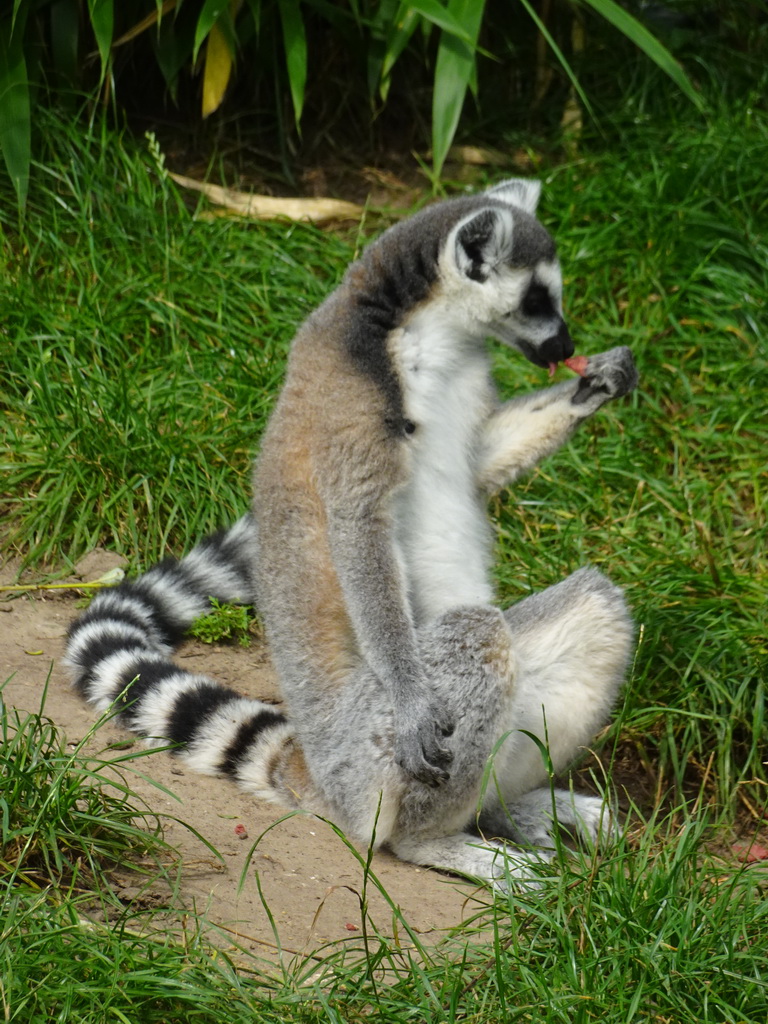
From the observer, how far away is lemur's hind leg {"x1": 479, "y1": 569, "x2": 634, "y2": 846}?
361 centimetres

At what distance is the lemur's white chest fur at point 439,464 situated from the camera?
3709 millimetres

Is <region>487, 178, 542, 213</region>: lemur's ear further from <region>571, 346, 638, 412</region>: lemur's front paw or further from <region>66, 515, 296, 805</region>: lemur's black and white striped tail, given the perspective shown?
<region>66, 515, 296, 805</region>: lemur's black and white striped tail

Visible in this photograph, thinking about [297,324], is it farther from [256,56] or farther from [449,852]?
[449,852]

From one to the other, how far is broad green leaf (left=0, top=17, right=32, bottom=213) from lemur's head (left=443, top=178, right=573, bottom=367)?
106 inches

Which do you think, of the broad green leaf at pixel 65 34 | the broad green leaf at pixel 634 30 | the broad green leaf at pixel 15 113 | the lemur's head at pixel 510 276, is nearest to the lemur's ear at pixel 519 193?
the lemur's head at pixel 510 276

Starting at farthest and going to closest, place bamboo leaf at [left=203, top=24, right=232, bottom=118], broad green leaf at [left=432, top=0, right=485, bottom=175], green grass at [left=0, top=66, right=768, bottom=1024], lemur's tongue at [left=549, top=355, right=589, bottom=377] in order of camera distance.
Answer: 1. bamboo leaf at [left=203, top=24, right=232, bottom=118]
2. broad green leaf at [left=432, top=0, right=485, bottom=175]
3. lemur's tongue at [left=549, top=355, right=589, bottom=377]
4. green grass at [left=0, top=66, right=768, bottom=1024]

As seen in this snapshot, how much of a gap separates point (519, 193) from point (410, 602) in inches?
63.3

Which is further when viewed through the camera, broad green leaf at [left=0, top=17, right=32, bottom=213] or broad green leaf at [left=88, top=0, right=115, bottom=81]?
broad green leaf at [left=0, top=17, right=32, bottom=213]

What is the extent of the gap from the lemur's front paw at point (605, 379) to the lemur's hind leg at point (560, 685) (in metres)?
0.70

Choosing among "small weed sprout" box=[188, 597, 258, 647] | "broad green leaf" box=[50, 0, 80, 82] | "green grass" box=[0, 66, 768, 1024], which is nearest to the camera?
"green grass" box=[0, 66, 768, 1024]

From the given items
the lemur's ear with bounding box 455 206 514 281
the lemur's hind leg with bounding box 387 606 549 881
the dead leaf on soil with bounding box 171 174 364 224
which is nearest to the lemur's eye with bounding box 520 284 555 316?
the lemur's ear with bounding box 455 206 514 281

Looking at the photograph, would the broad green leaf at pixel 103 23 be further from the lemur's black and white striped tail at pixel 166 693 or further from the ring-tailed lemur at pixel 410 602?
the lemur's black and white striped tail at pixel 166 693

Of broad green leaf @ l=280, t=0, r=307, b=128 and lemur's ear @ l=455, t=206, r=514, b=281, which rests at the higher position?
broad green leaf @ l=280, t=0, r=307, b=128

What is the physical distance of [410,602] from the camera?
12.2 ft
